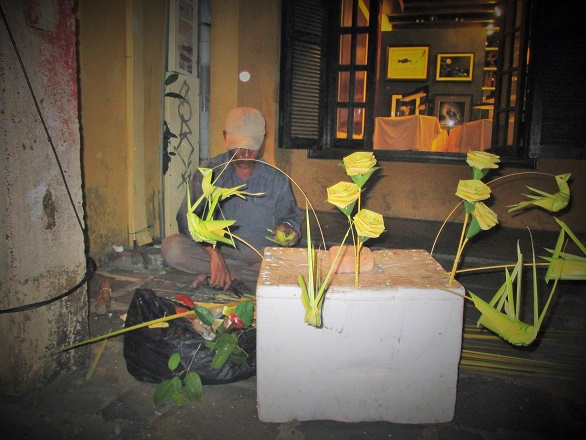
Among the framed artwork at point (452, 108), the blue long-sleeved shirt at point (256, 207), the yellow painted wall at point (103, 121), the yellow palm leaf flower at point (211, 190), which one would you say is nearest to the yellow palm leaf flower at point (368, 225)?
the yellow palm leaf flower at point (211, 190)

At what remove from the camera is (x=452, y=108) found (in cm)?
1069

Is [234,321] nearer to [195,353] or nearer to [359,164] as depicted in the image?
[195,353]

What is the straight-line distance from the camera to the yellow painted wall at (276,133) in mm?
5672

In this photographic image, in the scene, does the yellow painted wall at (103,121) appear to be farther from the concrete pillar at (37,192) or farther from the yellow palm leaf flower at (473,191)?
the yellow palm leaf flower at (473,191)

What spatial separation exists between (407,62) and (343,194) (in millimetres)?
10834

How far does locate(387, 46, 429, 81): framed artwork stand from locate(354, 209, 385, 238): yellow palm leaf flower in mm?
10531

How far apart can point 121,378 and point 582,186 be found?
5.59 metres

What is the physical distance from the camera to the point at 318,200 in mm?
6172

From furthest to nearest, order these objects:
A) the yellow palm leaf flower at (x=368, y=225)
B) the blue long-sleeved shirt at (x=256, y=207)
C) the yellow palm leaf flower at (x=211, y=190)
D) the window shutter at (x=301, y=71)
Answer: the window shutter at (x=301, y=71) < the blue long-sleeved shirt at (x=256, y=207) < the yellow palm leaf flower at (x=211, y=190) < the yellow palm leaf flower at (x=368, y=225)

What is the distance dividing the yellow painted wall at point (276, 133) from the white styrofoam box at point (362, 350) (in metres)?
4.16

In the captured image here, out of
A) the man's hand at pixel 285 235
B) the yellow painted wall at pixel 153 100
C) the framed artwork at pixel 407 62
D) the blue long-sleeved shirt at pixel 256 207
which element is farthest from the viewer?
the framed artwork at pixel 407 62

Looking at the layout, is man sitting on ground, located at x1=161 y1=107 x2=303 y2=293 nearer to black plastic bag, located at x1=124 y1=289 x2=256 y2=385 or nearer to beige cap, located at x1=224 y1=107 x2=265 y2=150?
beige cap, located at x1=224 y1=107 x2=265 y2=150

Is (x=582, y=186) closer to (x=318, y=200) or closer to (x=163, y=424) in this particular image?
(x=318, y=200)

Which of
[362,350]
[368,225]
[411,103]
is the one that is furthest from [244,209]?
[411,103]
